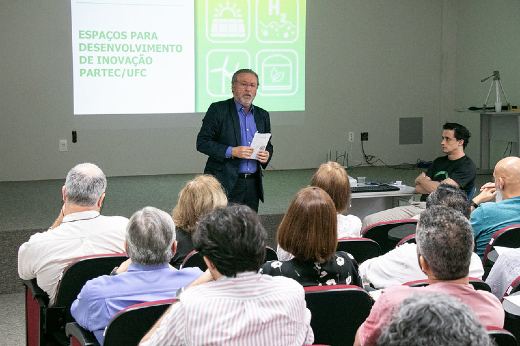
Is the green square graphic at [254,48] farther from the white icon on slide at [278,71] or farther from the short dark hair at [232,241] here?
the short dark hair at [232,241]

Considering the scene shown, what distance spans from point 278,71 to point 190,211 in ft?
17.5

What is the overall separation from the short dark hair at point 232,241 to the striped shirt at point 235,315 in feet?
0.12

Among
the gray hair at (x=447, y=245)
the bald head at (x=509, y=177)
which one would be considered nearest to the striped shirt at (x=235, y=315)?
the gray hair at (x=447, y=245)

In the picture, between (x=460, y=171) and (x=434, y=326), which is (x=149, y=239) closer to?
(x=434, y=326)

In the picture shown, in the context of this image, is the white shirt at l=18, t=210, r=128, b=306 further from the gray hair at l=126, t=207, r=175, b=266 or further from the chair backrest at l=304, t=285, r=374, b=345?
the chair backrest at l=304, t=285, r=374, b=345

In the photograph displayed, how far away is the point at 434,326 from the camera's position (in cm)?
105

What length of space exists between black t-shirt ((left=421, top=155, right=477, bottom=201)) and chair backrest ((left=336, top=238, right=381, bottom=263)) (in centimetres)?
191

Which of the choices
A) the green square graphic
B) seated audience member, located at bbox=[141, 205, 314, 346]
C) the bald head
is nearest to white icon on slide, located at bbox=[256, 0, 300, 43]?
the green square graphic

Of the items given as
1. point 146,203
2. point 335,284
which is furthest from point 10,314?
point 335,284

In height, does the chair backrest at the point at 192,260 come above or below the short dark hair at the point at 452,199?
below

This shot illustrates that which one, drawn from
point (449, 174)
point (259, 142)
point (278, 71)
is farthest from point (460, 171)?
point (278, 71)

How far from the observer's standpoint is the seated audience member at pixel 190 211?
3026 mm

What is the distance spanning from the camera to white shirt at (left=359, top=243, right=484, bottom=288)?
2.72m

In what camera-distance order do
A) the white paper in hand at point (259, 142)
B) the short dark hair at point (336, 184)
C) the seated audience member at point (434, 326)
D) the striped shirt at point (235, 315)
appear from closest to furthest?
the seated audience member at point (434, 326) → the striped shirt at point (235, 315) → the short dark hair at point (336, 184) → the white paper in hand at point (259, 142)
